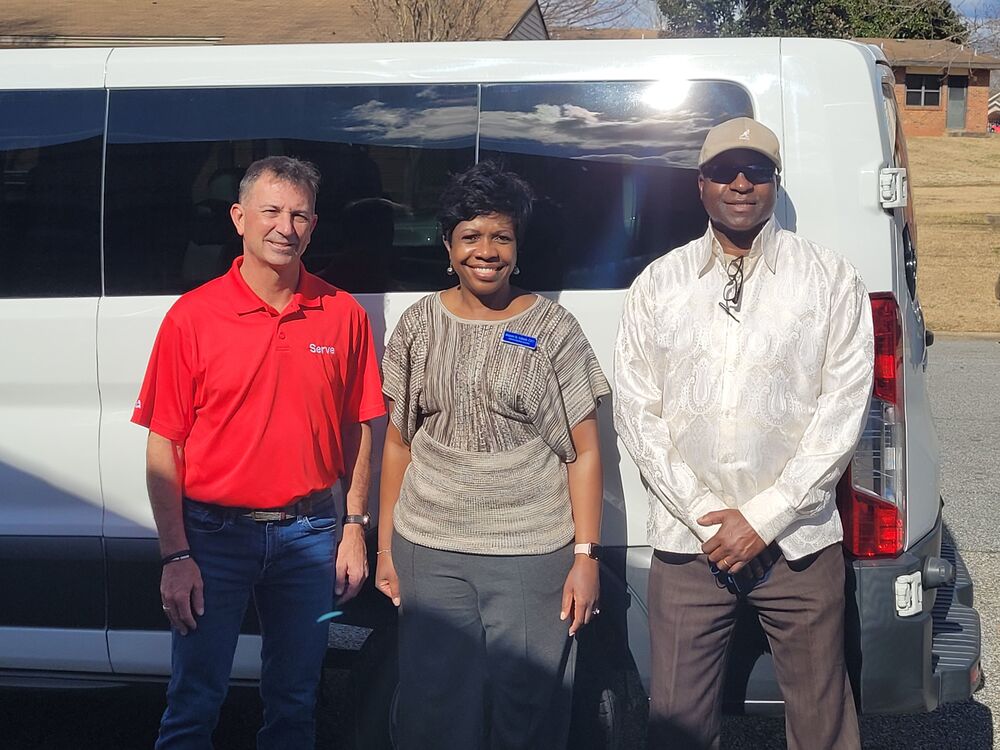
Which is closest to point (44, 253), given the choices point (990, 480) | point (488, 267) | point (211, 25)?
point (488, 267)

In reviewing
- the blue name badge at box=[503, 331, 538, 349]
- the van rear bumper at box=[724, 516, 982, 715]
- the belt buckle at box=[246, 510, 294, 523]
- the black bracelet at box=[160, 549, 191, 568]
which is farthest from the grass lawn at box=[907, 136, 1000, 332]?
the black bracelet at box=[160, 549, 191, 568]

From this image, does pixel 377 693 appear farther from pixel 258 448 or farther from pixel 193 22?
pixel 193 22

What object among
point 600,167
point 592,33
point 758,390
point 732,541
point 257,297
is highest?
point 592,33

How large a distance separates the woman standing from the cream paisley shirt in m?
0.20

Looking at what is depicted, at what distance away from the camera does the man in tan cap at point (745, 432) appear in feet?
9.27

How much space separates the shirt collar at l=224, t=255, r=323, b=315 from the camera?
298 centimetres

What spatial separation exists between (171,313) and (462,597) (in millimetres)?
1061

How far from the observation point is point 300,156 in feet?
10.8

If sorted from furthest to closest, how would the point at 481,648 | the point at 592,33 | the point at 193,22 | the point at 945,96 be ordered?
the point at 945,96 < the point at 592,33 < the point at 193,22 < the point at 481,648

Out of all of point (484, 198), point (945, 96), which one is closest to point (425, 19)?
point (484, 198)

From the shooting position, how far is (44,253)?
338 centimetres

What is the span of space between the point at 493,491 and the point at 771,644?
2.74 feet

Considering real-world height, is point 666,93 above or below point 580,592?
above

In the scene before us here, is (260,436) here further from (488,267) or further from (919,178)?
(919,178)
